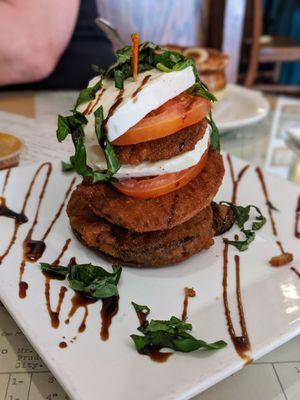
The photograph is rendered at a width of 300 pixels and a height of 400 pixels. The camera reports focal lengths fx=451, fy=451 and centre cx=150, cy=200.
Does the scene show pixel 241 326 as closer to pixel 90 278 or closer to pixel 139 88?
pixel 90 278

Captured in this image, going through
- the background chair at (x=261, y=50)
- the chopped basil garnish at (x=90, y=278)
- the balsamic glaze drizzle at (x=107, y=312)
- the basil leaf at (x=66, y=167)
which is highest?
the basil leaf at (x=66, y=167)

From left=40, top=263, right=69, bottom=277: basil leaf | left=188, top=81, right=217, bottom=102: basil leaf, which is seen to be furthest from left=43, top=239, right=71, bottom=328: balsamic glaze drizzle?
left=188, top=81, right=217, bottom=102: basil leaf

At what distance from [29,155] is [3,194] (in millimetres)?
631

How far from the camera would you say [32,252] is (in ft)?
4.57

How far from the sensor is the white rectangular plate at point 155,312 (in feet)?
3.14

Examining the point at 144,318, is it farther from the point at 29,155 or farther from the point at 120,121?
the point at 29,155

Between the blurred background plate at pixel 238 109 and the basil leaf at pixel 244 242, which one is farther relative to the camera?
the blurred background plate at pixel 238 109

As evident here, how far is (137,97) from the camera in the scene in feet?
4.11

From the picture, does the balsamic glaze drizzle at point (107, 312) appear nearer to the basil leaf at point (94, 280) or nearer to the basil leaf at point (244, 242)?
the basil leaf at point (94, 280)

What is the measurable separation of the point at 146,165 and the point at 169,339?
53 cm

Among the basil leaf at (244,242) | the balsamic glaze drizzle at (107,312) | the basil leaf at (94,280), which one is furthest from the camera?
the basil leaf at (244,242)

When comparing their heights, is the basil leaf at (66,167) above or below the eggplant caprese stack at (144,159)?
below

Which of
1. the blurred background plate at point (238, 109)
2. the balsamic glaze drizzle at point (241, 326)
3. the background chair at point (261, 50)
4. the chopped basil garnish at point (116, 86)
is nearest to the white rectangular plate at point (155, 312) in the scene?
the balsamic glaze drizzle at point (241, 326)

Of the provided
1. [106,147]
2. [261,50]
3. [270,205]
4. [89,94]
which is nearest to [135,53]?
[89,94]
